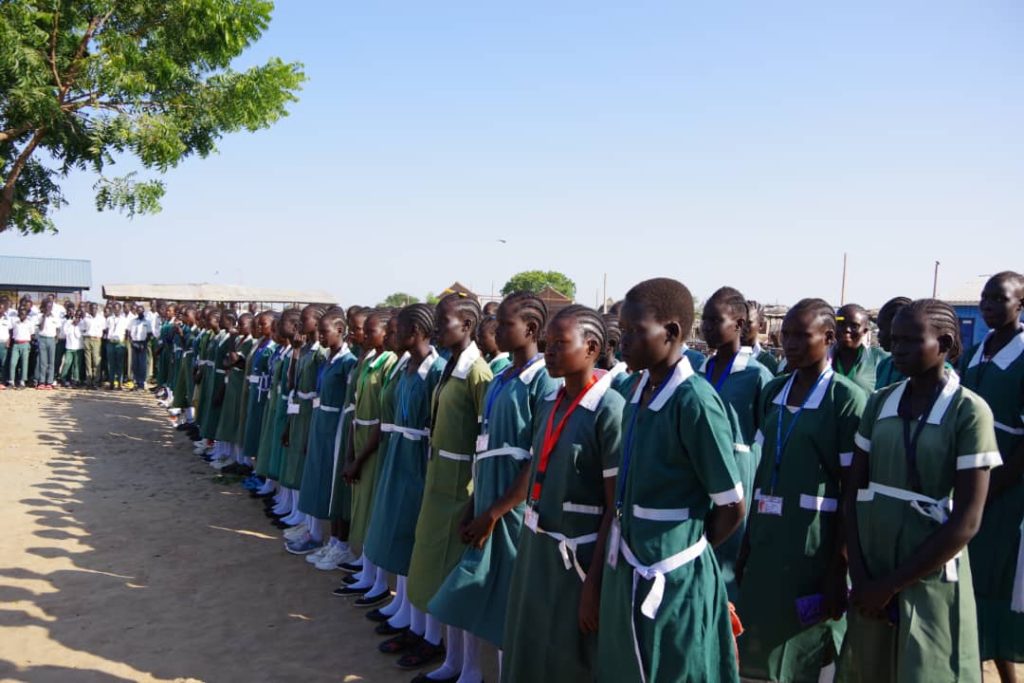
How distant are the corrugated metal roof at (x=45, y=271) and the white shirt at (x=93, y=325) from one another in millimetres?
27235

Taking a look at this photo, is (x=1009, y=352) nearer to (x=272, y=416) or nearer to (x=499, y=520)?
(x=499, y=520)

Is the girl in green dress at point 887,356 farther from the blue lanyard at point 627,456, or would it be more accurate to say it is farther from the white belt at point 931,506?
the blue lanyard at point 627,456

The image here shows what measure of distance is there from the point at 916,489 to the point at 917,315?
0.71 metres

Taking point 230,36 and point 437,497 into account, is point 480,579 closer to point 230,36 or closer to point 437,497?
point 437,497

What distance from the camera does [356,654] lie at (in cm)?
485

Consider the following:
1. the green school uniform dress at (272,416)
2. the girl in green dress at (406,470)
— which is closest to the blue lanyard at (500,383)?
the girl in green dress at (406,470)

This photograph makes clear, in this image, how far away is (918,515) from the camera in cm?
297

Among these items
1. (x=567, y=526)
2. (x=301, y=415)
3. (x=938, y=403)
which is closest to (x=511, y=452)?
(x=567, y=526)

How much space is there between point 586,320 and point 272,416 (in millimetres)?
5857

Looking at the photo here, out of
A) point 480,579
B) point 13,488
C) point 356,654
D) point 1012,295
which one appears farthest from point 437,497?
point 13,488

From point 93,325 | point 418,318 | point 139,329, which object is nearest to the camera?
point 418,318

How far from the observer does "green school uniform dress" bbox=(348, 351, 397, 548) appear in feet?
18.4

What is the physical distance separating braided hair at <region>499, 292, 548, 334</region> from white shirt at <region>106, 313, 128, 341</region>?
17733mm

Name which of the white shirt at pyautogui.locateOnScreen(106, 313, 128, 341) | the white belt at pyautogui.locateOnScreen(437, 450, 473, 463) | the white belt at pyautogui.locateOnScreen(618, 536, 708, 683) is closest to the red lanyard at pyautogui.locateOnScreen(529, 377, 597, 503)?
the white belt at pyautogui.locateOnScreen(618, 536, 708, 683)
